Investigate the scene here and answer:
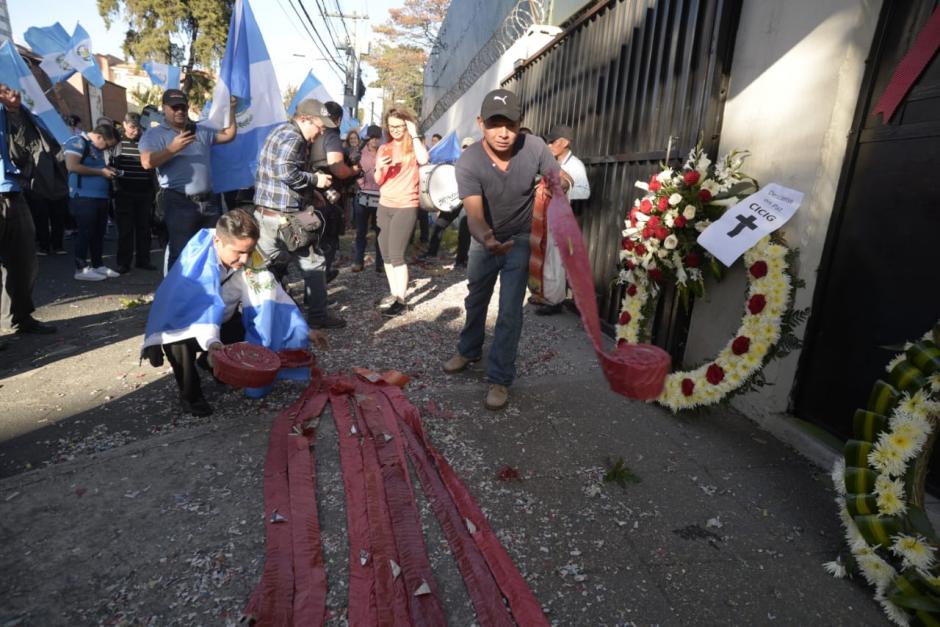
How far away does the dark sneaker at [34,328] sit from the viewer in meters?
5.11

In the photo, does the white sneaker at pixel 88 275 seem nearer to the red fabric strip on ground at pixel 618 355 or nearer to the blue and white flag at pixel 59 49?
the blue and white flag at pixel 59 49

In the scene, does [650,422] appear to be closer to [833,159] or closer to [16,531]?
[833,159]

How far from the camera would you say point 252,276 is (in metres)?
3.75

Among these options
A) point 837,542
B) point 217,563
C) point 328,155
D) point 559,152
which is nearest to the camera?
point 217,563

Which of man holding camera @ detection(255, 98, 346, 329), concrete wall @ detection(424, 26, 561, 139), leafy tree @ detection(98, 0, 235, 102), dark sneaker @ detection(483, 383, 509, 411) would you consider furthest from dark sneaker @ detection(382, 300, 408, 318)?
leafy tree @ detection(98, 0, 235, 102)

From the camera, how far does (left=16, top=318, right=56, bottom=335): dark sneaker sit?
16.8 ft

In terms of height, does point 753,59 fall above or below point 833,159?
above

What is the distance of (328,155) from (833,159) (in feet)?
Answer: 13.7

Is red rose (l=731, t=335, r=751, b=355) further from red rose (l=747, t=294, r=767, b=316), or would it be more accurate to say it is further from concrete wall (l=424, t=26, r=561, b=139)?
concrete wall (l=424, t=26, r=561, b=139)

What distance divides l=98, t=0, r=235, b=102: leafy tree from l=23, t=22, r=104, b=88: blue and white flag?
13.4m

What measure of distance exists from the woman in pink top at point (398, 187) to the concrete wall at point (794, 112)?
3082 mm

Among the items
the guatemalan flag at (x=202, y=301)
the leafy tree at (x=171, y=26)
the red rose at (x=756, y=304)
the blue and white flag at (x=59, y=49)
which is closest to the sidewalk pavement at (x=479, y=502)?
the guatemalan flag at (x=202, y=301)

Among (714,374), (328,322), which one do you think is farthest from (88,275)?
(714,374)

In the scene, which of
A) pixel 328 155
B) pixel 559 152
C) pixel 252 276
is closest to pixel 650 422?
pixel 252 276
